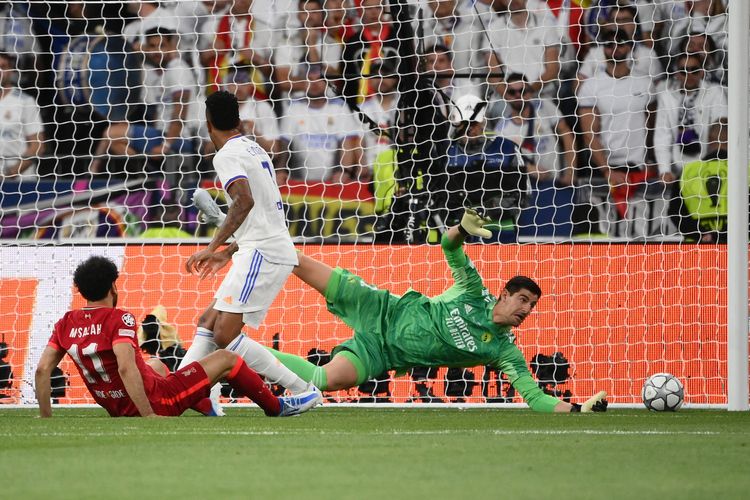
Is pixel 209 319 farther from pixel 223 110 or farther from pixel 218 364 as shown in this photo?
pixel 223 110

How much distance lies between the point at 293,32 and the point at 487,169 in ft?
9.36

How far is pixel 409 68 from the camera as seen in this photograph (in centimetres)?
1109

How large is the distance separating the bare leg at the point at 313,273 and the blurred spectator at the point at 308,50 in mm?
4166

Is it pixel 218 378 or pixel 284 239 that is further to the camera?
pixel 284 239

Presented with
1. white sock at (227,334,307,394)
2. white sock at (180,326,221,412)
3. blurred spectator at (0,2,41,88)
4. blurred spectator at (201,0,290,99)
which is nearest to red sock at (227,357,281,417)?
white sock at (227,334,307,394)

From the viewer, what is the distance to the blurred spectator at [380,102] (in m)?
11.0

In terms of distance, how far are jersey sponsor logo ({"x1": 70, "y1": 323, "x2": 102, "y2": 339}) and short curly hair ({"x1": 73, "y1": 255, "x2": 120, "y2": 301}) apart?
146 millimetres

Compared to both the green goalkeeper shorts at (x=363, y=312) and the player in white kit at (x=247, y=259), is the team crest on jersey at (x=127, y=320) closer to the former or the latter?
the player in white kit at (x=247, y=259)

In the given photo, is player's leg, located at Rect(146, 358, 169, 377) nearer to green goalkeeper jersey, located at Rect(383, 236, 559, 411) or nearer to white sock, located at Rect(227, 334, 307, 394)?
white sock, located at Rect(227, 334, 307, 394)

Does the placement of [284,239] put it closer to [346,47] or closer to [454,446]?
[454,446]

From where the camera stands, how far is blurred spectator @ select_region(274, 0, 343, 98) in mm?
11266

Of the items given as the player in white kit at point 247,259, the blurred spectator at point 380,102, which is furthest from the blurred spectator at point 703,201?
the player in white kit at point 247,259

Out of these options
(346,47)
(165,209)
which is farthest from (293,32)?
(165,209)

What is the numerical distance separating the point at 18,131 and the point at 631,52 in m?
5.91
